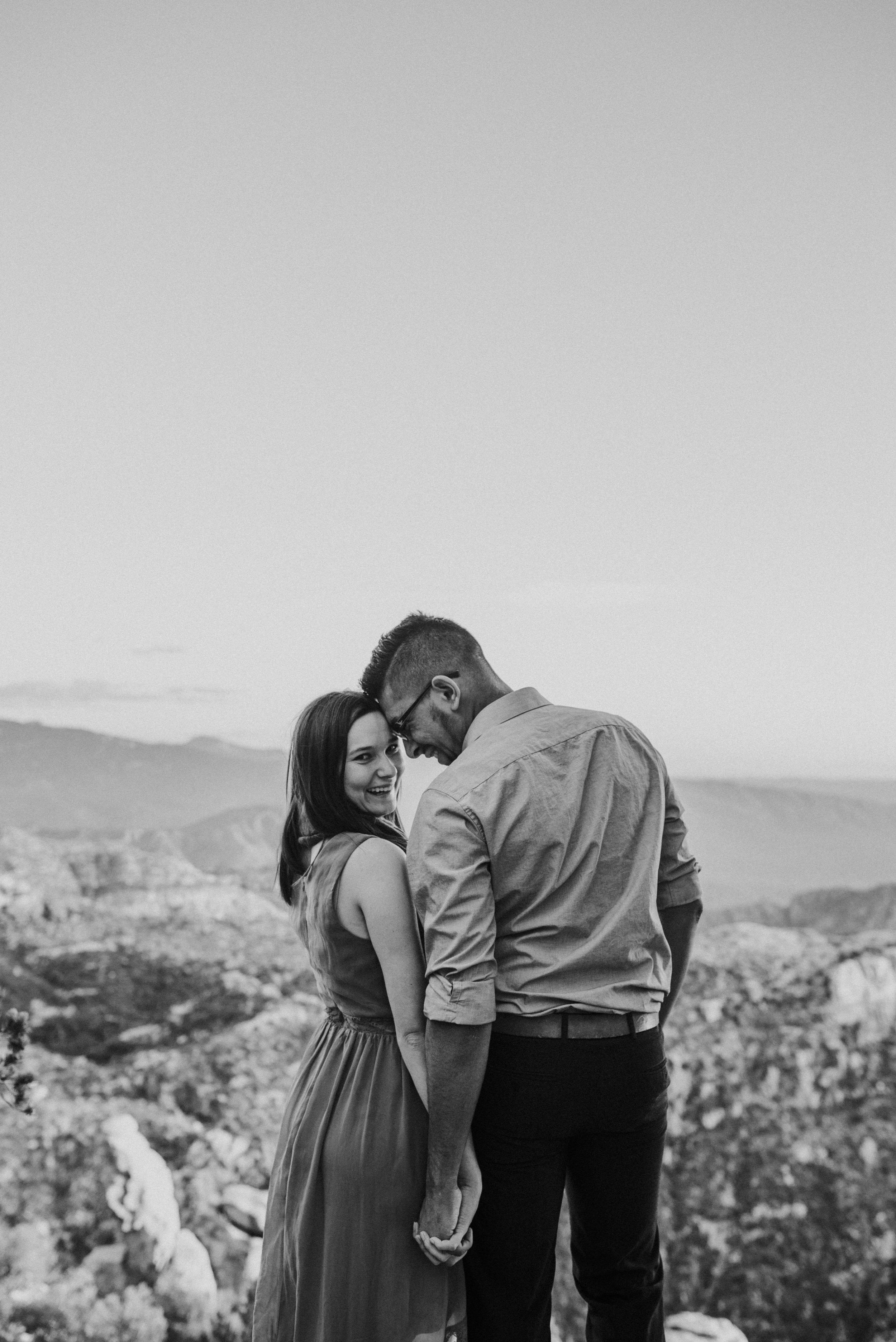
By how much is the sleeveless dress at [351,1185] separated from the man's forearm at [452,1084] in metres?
0.11

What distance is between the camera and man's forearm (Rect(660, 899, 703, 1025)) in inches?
82.5

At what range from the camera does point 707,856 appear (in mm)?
5547

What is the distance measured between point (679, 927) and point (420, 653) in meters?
Result: 0.90

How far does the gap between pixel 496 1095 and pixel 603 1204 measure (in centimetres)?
35

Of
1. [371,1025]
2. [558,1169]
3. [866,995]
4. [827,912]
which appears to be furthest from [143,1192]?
[827,912]

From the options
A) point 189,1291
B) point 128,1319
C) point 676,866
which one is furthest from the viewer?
point 189,1291

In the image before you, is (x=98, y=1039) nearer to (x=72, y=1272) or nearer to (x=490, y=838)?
(x=72, y=1272)

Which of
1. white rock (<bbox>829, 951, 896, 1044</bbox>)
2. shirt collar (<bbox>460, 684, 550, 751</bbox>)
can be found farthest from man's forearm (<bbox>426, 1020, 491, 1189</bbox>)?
white rock (<bbox>829, 951, 896, 1044</bbox>)

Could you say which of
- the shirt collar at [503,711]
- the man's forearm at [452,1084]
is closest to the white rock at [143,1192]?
the man's forearm at [452,1084]

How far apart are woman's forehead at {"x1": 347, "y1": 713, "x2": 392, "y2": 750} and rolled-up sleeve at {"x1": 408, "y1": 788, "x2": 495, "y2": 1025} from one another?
25 cm

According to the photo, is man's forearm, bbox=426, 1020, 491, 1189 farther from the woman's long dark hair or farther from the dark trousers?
the woman's long dark hair

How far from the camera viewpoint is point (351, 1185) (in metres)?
1.75

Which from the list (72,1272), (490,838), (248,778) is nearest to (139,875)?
(248,778)

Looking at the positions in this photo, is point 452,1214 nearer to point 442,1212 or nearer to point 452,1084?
point 442,1212
